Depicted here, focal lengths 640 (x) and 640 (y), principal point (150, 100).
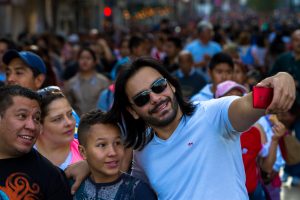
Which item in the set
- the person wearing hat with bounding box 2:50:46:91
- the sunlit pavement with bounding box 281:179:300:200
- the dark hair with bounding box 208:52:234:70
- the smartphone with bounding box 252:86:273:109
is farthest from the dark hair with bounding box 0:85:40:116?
the sunlit pavement with bounding box 281:179:300:200

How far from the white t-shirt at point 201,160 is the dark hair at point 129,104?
0.12m

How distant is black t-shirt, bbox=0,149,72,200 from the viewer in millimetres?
3162

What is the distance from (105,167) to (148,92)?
45cm

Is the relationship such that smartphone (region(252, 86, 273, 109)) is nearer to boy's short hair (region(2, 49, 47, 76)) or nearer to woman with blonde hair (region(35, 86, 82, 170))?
woman with blonde hair (region(35, 86, 82, 170))

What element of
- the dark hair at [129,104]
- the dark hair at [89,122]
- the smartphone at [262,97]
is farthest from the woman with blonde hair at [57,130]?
the smartphone at [262,97]

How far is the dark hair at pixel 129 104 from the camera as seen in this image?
11.0 ft

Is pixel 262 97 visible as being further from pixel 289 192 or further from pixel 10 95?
pixel 289 192

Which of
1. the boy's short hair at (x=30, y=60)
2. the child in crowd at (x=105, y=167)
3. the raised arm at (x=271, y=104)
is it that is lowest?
the child in crowd at (x=105, y=167)

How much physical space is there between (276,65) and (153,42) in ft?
30.2

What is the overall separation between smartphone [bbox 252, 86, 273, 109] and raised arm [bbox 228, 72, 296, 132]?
0.02 metres

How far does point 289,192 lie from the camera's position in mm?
8625

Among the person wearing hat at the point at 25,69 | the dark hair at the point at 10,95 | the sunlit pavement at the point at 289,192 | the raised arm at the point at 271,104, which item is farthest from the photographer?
the sunlit pavement at the point at 289,192

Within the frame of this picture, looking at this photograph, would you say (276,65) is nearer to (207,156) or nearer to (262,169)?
(262,169)

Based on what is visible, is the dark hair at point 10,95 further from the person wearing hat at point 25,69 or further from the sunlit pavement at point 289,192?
the sunlit pavement at point 289,192
